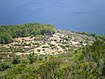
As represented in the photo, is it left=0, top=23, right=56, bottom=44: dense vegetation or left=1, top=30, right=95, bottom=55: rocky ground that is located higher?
left=0, top=23, right=56, bottom=44: dense vegetation

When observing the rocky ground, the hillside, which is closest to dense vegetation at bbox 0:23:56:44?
the hillside

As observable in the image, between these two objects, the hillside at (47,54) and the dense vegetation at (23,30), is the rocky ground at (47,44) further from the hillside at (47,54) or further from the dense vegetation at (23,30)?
the dense vegetation at (23,30)

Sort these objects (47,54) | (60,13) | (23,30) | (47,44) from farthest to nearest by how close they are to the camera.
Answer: (60,13) < (23,30) < (47,44) < (47,54)

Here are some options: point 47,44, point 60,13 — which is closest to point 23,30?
point 47,44

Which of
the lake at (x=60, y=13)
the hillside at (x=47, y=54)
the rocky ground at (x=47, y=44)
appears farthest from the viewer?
the lake at (x=60, y=13)

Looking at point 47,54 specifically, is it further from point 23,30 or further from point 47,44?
point 23,30

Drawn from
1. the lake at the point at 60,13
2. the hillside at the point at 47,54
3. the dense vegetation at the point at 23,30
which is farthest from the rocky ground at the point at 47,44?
the lake at the point at 60,13

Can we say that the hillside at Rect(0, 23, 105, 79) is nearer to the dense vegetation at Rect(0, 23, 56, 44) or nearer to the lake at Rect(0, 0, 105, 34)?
the dense vegetation at Rect(0, 23, 56, 44)
